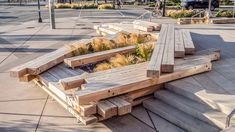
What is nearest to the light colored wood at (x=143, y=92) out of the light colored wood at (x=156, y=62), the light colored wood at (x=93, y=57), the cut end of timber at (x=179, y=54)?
the light colored wood at (x=156, y=62)

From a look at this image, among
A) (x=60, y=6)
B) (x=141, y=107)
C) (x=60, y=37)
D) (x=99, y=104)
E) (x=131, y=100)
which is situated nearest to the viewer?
(x=99, y=104)

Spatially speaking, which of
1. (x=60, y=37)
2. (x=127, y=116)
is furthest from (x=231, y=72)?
(x=60, y=37)

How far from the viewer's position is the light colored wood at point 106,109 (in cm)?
513

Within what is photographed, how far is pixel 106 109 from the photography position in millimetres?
A: 5141

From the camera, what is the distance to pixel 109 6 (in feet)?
120

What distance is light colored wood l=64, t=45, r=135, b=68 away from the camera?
7.53 m

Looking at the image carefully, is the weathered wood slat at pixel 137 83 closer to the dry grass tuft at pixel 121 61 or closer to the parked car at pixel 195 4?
the dry grass tuft at pixel 121 61

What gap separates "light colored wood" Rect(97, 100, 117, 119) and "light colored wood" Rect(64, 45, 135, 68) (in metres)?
2.42

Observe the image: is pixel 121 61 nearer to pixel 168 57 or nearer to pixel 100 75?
pixel 100 75

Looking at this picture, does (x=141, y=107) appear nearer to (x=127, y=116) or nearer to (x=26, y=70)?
(x=127, y=116)

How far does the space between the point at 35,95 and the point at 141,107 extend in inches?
108

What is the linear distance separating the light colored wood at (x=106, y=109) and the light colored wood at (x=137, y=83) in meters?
0.13

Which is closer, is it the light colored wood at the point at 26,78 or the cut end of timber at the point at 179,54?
the light colored wood at the point at 26,78

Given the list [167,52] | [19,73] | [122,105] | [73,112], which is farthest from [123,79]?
[19,73]
